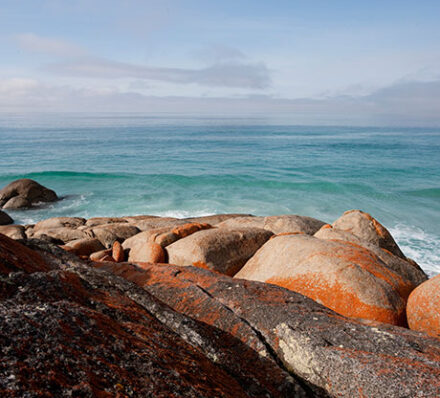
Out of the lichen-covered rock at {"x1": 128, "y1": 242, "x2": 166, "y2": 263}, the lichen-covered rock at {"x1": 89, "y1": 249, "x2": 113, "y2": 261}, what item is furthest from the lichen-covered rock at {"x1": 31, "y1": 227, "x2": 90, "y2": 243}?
the lichen-covered rock at {"x1": 128, "y1": 242, "x2": 166, "y2": 263}

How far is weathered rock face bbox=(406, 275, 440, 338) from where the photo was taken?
4.53 metres

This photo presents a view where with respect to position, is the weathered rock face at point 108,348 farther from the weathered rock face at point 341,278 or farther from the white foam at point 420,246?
the white foam at point 420,246

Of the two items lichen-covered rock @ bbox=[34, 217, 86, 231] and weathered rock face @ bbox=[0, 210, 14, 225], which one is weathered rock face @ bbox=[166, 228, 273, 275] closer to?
lichen-covered rock @ bbox=[34, 217, 86, 231]

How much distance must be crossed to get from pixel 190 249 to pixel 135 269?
3.09 metres

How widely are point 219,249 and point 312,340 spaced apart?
15.5ft

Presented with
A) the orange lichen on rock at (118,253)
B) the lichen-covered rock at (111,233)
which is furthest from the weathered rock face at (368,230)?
the lichen-covered rock at (111,233)

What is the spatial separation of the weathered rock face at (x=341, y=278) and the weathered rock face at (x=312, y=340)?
6.48ft

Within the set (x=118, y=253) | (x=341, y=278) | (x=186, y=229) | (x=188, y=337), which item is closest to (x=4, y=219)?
(x=118, y=253)

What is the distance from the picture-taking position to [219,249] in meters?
6.94

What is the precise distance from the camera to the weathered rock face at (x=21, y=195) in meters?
19.0

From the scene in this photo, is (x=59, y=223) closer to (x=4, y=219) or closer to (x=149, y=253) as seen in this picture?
(x=4, y=219)

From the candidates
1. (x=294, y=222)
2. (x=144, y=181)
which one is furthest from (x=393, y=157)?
(x=294, y=222)

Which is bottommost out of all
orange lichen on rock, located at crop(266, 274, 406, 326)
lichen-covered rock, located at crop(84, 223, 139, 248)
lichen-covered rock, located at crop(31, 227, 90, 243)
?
lichen-covered rock, located at crop(31, 227, 90, 243)

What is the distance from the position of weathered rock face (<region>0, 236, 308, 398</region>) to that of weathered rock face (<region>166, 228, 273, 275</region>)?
4220 millimetres
